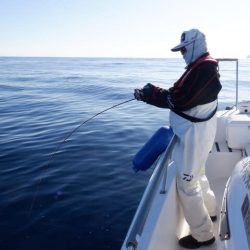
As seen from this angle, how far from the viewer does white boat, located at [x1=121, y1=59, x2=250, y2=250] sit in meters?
2.50

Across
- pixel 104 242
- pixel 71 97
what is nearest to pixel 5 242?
pixel 104 242

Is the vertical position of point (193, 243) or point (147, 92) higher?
point (147, 92)

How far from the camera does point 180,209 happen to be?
157 inches

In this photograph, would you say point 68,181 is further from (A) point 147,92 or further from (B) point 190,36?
(B) point 190,36

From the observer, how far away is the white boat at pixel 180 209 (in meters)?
2.50

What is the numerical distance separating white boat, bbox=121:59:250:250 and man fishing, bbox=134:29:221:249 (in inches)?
7.5

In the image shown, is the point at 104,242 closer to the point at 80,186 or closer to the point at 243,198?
the point at 80,186

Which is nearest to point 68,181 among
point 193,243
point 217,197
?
point 217,197

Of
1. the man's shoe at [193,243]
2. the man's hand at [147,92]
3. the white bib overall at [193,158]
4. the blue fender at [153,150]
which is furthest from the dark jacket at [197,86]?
the blue fender at [153,150]

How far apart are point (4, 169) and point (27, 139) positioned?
98.3 inches

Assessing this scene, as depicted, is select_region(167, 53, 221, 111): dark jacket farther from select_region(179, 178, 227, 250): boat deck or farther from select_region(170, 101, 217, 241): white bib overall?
select_region(179, 178, 227, 250): boat deck

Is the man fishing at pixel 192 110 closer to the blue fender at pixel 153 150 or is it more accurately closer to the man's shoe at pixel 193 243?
the man's shoe at pixel 193 243

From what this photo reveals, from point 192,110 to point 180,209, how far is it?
4.65 ft

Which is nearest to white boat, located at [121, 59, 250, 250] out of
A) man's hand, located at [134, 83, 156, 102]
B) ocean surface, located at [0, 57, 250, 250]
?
man's hand, located at [134, 83, 156, 102]
